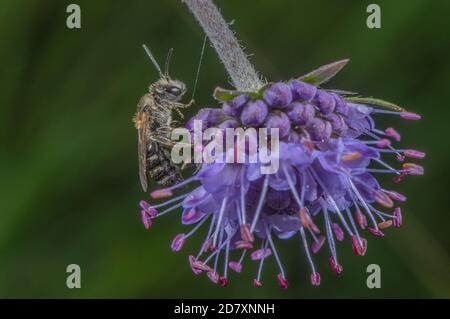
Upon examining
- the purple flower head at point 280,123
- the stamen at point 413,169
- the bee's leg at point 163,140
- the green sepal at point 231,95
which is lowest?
the stamen at point 413,169

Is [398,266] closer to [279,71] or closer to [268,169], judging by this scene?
[279,71]

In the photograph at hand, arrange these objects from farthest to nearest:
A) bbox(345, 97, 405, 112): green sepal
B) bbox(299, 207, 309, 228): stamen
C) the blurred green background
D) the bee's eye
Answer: the blurred green background → the bee's eye → bbox(345, 97, 405, 112): green sepal → bbox(299, 207, 309, 228): stamen

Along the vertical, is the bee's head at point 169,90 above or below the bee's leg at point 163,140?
above

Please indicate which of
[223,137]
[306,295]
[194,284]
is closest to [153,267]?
[194,284]

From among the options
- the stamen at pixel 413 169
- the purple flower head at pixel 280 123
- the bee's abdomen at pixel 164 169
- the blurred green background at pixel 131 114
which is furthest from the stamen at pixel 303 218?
the blurred green background at pixel 131 114

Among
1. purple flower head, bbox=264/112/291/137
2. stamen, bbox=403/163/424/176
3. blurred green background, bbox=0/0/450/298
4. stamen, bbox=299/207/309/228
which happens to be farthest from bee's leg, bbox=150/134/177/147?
blurred green background, bbox=0/0/450/298

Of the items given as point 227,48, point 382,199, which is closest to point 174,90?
point 227,48

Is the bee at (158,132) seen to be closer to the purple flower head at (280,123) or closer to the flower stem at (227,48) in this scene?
the flower stem at (227,48)

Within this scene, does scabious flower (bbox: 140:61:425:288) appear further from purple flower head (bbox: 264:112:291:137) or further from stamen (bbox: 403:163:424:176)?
stamen (bbox: 403:163:424:176)
